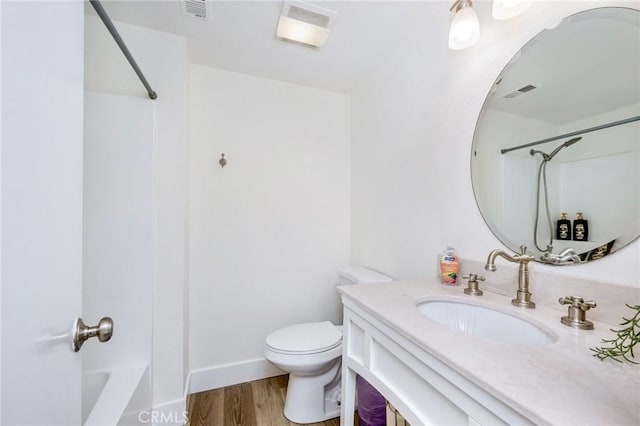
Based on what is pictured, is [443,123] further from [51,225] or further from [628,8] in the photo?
[51,225]

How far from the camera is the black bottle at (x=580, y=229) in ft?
2.81

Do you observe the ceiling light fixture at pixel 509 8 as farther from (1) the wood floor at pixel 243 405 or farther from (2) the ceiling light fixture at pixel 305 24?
(1) the wood floor at pixel 243 405

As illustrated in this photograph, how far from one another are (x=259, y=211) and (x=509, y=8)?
169 cm

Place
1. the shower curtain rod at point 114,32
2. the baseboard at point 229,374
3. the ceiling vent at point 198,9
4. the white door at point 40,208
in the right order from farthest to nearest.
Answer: the baseboard at point 229,374
the ceiling vent at point 198,9
the shower curtain rod at point 114,32
the white door at point 40,208

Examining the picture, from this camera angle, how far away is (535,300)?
0.94 metres

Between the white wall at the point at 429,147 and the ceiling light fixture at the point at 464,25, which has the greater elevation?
the ceiling light fixture at the point at 464,25

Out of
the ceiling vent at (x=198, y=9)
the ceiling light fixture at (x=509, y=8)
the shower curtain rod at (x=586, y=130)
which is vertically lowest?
the shower curtain rod at (x=586, y=130)

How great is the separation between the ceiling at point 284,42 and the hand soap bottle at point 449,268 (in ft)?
3.52

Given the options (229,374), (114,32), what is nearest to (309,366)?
(229,374)

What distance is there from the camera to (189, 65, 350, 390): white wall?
184 centimetres

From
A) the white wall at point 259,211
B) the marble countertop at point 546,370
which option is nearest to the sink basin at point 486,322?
the marble countertop at point 546,370

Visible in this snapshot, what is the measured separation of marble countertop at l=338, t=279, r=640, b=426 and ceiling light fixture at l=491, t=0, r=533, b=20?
3.39 ft

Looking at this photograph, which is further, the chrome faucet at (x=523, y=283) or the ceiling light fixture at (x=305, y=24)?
the ceiling light fixture at (x=305, y=24)

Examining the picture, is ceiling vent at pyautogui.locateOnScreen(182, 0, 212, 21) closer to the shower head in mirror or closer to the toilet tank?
the shower head in mirror
